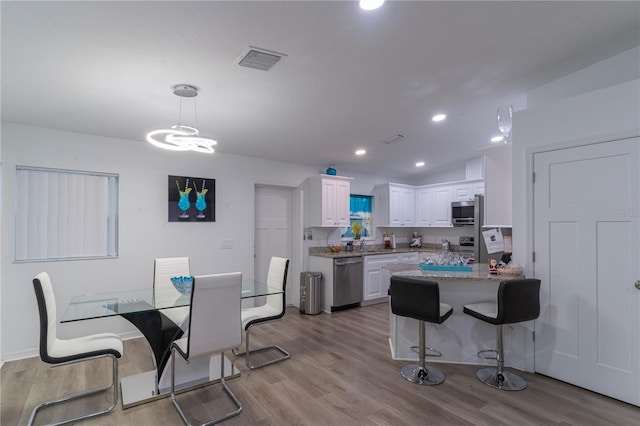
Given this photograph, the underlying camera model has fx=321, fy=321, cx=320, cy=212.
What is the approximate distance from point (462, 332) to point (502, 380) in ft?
1.77

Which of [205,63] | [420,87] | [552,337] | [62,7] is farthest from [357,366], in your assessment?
[62,7]

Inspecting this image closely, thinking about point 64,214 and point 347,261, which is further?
point 347,261

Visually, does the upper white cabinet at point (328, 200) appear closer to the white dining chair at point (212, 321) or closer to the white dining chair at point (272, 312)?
the white dining chair at point (272, 312)

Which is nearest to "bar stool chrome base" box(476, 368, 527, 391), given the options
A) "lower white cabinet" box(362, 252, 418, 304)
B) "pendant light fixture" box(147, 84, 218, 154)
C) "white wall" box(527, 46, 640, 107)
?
"white wall" box(527, 46, 640, 107)

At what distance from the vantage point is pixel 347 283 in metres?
5.22

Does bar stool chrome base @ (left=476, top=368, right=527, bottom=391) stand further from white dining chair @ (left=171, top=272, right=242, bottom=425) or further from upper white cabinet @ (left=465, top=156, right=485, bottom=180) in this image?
upper white cabinet @ (left=465, top=156, right=485, bottom=180)

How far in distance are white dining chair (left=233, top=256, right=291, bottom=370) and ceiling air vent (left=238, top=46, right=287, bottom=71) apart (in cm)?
193

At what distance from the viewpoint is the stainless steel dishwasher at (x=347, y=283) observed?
510 centimetres

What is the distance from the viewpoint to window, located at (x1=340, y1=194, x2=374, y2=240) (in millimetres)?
6375

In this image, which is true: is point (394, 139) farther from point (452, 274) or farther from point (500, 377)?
point (500, 377)

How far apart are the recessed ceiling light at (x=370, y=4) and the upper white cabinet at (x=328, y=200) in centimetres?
364

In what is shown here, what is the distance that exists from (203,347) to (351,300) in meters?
3.23

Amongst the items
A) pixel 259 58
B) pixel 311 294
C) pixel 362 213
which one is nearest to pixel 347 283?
pixel 311 294

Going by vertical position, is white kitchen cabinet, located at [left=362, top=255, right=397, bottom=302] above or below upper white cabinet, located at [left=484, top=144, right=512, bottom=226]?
below
